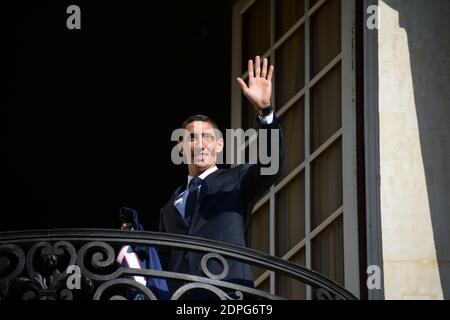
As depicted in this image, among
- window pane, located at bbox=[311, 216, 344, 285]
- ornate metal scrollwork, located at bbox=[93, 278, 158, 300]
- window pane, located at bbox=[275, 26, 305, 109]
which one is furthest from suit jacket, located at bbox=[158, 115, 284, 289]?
window pane, located at bbox=[275, 26, 305, 109]

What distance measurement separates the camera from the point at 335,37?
9508mm

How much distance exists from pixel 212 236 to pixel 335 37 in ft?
7.12

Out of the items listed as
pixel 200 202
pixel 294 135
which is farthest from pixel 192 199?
pixel 294 135

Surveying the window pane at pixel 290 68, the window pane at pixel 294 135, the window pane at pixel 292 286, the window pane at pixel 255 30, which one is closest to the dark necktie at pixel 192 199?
the window pane at pixel 292 286

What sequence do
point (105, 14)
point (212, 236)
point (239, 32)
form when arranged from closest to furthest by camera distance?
point (212, 236) → point (239, 32) → point (105, 14)

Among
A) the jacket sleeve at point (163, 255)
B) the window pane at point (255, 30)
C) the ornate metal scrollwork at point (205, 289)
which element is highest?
the window pane at point (255, 30)

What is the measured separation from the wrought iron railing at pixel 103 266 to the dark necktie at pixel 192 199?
544mm

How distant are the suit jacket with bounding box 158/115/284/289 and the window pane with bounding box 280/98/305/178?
4.34ft

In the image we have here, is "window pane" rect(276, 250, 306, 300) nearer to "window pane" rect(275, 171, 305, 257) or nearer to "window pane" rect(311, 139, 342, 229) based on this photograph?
"window pane" rect(275, 171, 305, 257)

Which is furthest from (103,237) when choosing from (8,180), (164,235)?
(8,180)

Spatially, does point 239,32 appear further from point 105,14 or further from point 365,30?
point 105,14

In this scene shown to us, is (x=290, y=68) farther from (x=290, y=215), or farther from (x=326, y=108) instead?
(x=290, y=215)

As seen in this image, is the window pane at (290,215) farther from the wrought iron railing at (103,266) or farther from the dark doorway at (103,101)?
the dark doorway at (103,101)

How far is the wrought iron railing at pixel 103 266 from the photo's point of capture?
24.4ft
